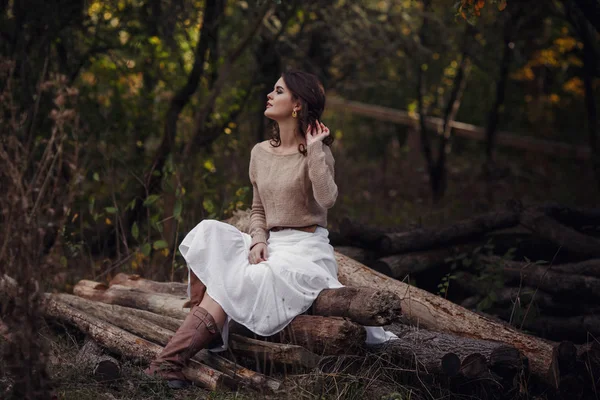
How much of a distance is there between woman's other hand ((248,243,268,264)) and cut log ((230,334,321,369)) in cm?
48

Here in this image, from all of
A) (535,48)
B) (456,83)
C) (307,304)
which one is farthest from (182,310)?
(535,48)

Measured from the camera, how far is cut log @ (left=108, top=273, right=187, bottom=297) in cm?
600

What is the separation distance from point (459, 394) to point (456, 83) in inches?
323

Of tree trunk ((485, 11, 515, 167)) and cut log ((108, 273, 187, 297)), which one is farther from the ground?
tree trunk ((485, 11, 515, 167))

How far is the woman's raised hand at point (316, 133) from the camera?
4.86 metres

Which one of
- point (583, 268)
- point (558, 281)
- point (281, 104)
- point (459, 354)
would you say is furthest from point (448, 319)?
point (583, 268)

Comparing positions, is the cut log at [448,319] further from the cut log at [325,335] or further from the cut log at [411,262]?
the cut log at [411,262]

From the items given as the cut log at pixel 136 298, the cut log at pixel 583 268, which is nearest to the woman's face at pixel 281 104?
the cut log at pixel 136 298

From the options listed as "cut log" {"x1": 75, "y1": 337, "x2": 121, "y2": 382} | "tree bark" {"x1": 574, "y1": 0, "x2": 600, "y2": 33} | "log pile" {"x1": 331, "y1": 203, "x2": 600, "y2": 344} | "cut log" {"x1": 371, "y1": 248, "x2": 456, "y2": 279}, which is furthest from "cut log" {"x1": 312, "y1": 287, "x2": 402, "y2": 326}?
"tree bark" {"x1": 574, "y1": 0, "x2": 600, "y2": 33}

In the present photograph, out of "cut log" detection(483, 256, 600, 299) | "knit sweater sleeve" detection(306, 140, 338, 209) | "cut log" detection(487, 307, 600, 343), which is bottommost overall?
"cut log" detection(487, 307, 600, 343)

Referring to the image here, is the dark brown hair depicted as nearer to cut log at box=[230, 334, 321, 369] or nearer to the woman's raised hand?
the woman's raised hand

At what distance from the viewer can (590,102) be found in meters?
11.3

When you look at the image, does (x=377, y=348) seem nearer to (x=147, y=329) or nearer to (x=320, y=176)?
(x=320, y=176)

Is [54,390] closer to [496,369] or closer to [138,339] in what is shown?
[138,339]
